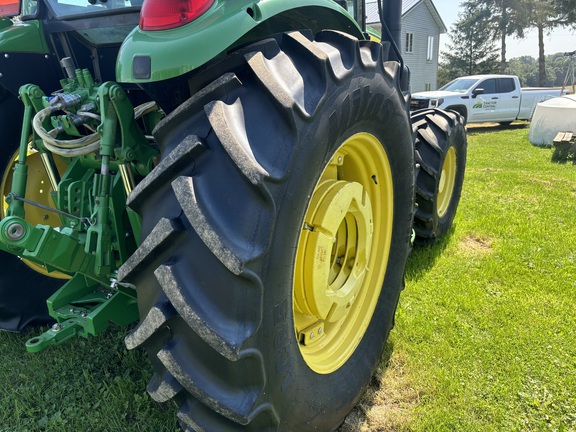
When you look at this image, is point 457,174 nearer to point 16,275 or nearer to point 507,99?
point 16,275

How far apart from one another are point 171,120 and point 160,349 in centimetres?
66

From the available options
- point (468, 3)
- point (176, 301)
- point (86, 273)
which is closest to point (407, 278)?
point (86, 273)

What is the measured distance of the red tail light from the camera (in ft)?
4.50

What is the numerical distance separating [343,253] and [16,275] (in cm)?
178

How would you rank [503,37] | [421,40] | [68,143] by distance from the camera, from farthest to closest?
1. [503,37]
2. [421,40]
3. [68,143]

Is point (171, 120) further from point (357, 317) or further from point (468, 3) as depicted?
point (468, 3)

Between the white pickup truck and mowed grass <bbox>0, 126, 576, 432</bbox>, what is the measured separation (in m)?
10.8

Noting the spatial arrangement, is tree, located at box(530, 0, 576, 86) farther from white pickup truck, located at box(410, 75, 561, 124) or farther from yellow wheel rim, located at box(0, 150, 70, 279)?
yellow wheel rim, located at box(0, 150, 70, 279)

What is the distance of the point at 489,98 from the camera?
46.9ft

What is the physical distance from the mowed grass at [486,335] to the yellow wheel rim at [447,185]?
0.92 ft

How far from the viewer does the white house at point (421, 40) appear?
26.9 metres

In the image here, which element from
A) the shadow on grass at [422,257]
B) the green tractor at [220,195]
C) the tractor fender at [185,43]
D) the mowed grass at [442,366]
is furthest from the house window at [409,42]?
the tractor fender at [185,43]

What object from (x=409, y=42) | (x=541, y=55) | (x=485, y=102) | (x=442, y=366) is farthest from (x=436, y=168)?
(x=541, y=55)

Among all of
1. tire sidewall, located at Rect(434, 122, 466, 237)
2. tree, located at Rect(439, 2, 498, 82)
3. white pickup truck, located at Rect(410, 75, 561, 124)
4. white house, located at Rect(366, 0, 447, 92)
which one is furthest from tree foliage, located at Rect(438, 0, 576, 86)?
tire sidewall, located at Rect(434, 122, 466, 237)
